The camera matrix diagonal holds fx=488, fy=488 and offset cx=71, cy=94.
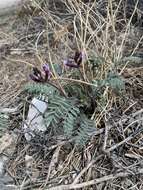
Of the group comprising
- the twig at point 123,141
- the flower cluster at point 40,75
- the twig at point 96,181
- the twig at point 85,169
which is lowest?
the twig at point 96,181

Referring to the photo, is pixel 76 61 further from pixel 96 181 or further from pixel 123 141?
pixel 96 181

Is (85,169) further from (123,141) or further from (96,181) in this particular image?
(123,141)

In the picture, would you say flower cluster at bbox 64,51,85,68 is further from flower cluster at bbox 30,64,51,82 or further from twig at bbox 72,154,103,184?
twig at bbox 72,154,103,184

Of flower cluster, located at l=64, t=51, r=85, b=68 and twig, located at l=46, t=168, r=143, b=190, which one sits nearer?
twig, located at l=46, t=168, r=143, b=190

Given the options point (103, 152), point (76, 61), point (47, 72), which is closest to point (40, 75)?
point (47, 72)

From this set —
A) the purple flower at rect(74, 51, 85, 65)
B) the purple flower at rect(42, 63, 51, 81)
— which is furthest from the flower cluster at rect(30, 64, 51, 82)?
the purple flower at rect(74, 51, 85, 65)

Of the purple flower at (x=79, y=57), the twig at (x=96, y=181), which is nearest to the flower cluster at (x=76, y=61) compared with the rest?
the purple flower at (x=79, y=57)

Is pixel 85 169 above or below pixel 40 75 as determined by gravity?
below

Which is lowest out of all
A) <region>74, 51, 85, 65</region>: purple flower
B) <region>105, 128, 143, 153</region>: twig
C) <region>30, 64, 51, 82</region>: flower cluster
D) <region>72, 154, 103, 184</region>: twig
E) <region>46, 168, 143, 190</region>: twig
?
<region>46, 168, 143, 190</region>: twig

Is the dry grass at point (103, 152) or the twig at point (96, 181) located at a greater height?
the dry grass at point (103, 152)

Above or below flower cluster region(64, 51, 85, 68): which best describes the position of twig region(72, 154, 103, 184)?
below

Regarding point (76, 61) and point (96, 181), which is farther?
point (76, 61)

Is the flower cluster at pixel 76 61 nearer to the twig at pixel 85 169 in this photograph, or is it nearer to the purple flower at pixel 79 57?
the purple flower at pixel 79 57

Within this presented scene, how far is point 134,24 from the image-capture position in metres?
2.52
